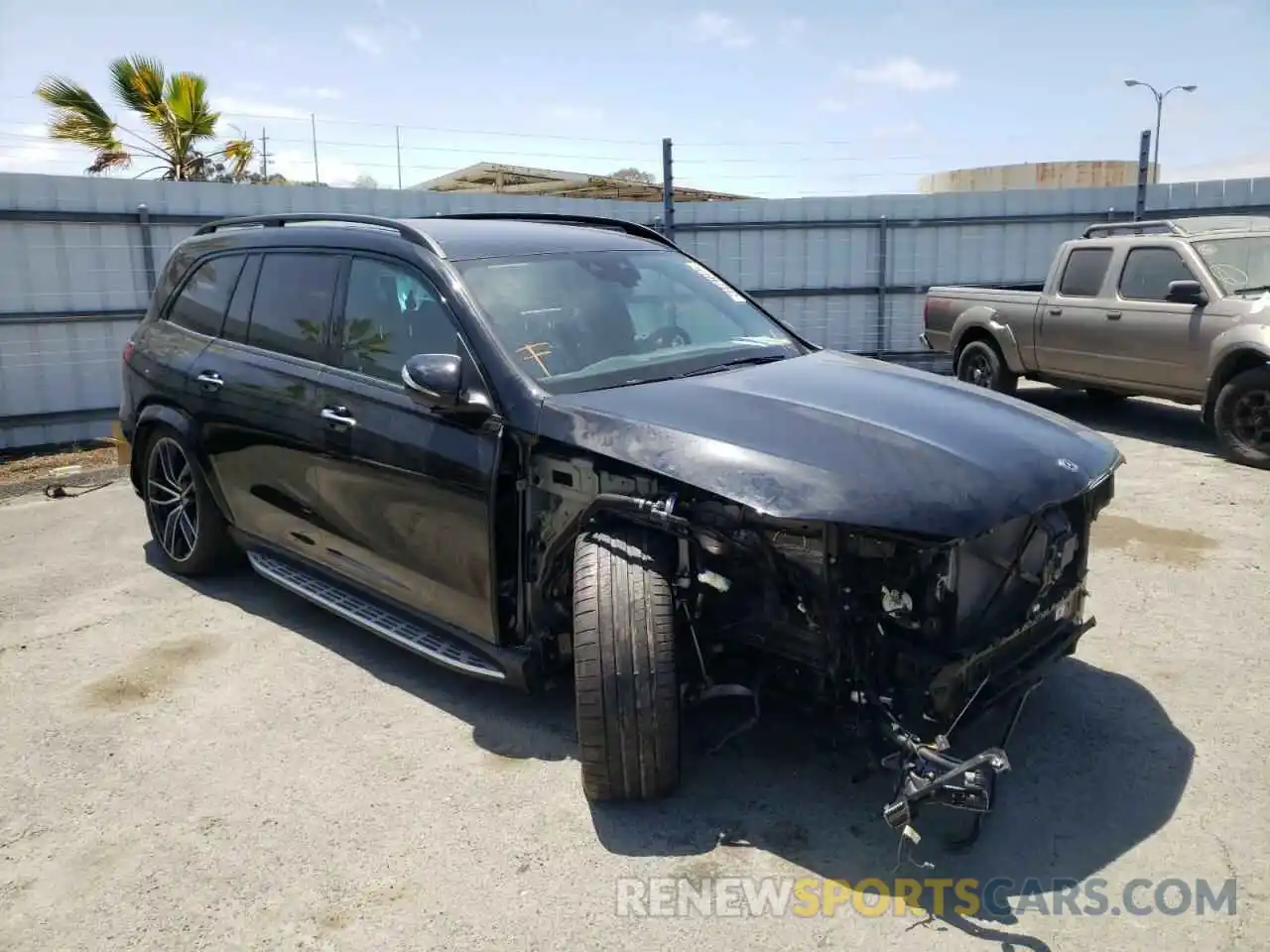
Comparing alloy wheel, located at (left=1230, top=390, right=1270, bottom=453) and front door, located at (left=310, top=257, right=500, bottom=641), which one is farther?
alloy wheel, located at (left=1230, top=390, right=1270, bottom=453)

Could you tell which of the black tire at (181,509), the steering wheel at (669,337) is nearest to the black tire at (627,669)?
the steering wheel at (669,337)

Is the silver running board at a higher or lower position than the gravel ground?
higher

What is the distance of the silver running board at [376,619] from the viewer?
3729 millimetres

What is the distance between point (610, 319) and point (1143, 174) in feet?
34.2

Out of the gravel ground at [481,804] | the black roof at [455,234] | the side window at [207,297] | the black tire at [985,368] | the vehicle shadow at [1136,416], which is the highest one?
the black roof at [455,234]

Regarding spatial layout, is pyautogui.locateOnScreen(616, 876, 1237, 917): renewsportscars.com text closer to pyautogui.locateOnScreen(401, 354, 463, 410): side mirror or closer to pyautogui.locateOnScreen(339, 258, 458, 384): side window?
pyautogui.locateOnScreen(401, 354, 463, 410): side mirror

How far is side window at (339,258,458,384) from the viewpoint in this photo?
3916 mm

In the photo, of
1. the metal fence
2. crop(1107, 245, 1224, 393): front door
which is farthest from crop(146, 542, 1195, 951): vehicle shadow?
the metal fence

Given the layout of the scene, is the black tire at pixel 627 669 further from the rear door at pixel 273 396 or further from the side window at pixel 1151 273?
the side window at pixel 1151 273

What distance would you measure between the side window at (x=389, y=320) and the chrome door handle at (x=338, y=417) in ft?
0.62

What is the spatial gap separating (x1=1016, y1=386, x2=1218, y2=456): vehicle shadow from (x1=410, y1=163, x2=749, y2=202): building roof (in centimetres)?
1310

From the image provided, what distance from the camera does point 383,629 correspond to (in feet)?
13.3

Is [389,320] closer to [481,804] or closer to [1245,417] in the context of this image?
[481,804]

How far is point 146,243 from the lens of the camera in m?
9.78
